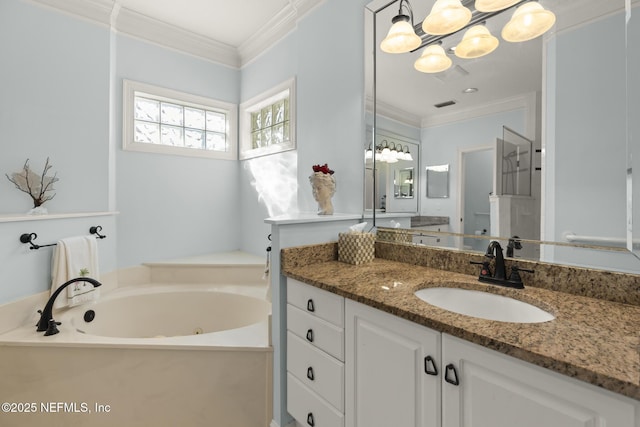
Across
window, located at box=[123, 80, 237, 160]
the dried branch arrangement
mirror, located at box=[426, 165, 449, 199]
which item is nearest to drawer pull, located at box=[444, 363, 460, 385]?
mirror, located at box=[426, 165, 449, 199]

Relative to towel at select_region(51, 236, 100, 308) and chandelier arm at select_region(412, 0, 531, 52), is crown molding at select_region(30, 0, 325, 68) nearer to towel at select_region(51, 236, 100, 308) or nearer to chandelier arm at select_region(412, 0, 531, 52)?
chandelier arm at select_region(412, 0, 531, 52)

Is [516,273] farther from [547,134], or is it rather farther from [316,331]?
[316,331]

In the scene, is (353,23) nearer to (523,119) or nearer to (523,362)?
(523,119)

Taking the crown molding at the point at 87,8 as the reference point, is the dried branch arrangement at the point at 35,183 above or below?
below

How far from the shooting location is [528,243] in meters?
1.17

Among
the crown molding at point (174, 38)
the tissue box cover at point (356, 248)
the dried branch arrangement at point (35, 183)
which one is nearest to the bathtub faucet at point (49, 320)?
the dried branch arrangement at point (35, 183)

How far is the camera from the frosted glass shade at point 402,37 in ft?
4.98

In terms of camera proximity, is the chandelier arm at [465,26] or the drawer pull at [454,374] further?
the chandelier arm at [465,26]

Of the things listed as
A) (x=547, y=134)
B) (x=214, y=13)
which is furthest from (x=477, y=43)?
(x=214, y=13)

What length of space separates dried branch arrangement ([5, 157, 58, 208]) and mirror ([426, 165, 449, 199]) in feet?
8.86

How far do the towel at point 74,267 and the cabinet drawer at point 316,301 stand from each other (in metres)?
1.69

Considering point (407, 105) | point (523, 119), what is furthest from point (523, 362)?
point (407, 105)

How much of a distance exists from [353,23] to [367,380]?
6.65 feet

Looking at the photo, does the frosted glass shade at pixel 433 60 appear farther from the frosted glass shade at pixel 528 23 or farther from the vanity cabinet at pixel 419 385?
the vanity cabinet at pixel 419 385
